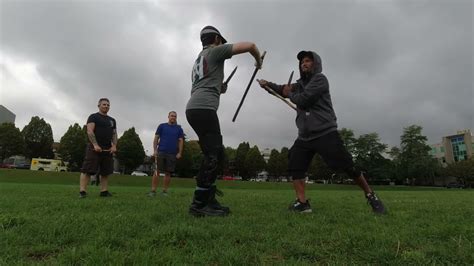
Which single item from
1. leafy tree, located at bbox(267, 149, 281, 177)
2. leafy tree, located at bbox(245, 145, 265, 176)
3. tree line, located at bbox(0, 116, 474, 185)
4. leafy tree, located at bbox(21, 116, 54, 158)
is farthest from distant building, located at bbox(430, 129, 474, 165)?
leafy tree, located at bbox(21, 116, 54, 158)

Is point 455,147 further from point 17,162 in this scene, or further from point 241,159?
point 17,162

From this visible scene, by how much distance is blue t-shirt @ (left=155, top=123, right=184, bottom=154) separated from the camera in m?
9.81

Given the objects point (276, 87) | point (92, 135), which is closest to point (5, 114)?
point (92, 135)

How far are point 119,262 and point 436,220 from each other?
13.8 feet

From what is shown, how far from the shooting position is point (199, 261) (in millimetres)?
2688

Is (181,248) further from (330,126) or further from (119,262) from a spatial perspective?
(330,126)

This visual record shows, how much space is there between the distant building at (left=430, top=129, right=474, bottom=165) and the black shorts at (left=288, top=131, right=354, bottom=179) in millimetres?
110408

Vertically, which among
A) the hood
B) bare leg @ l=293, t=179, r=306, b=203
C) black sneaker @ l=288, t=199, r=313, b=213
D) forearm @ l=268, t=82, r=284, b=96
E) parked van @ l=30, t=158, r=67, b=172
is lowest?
black sneaker @ l=288, t=199, r=313, b=213

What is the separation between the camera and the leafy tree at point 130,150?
67.8m

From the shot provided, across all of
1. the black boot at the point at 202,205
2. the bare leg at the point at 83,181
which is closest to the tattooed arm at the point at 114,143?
the bare leg at the point at 83,181

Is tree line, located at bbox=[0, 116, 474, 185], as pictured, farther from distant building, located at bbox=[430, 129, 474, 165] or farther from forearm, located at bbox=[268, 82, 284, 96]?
forearm, located at bbox=[268, 82, 284, 96]

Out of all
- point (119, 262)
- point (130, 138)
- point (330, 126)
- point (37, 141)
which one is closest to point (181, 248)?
point (119, 262)

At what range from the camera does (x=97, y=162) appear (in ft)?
27.7

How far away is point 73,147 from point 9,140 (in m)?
12.5
